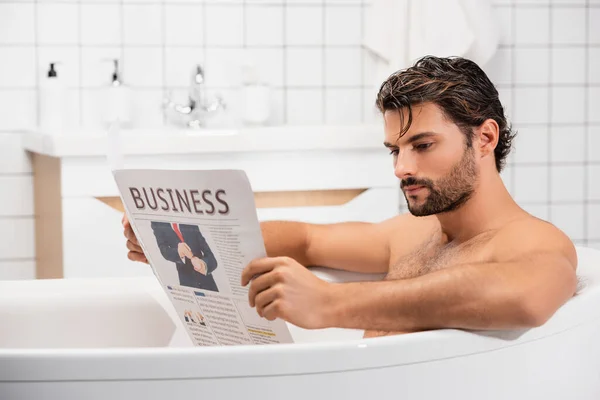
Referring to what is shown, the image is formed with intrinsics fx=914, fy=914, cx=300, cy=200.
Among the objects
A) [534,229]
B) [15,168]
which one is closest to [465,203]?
[534,229]

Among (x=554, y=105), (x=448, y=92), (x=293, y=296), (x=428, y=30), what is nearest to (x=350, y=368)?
(x=293, y=296)

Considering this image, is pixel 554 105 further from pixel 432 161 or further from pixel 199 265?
pixel 199 265

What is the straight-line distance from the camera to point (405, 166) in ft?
4.93

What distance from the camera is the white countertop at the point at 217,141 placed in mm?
2473

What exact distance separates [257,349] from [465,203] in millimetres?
555

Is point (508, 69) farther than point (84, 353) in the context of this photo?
Yes

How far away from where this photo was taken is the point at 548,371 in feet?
4.41

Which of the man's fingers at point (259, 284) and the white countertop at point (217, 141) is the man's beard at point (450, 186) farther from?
the white countertop at point (217, 141)

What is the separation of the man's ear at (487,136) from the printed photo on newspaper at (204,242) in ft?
1.49

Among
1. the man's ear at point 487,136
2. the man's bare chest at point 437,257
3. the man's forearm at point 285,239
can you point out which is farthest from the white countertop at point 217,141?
the man's ear at point 487,136

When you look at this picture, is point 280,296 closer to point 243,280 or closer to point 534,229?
point 243,280

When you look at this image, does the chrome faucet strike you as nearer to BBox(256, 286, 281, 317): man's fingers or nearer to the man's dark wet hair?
the man's dark wet hair

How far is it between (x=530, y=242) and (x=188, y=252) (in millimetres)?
526

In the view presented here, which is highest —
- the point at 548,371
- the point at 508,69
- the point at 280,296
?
the point at 508,69
